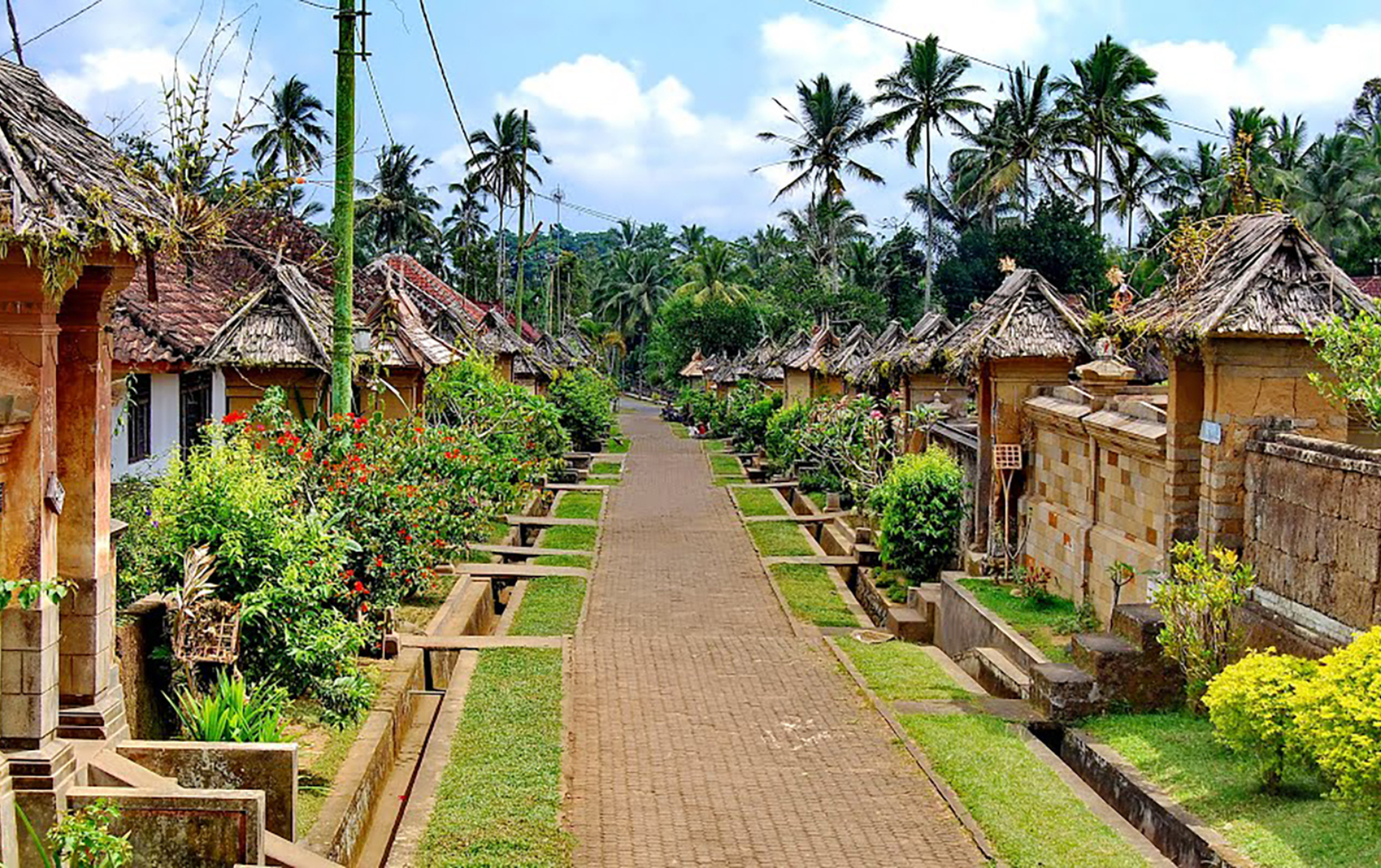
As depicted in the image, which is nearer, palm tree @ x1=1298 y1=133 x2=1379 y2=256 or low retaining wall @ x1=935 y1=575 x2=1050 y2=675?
low retaining wall @ x1=935 y1=575 x2=1050 y2=675

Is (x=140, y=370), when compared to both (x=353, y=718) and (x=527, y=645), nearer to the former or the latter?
(x=527, y=645)

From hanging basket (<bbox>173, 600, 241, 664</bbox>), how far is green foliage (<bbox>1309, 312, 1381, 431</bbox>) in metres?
7.63

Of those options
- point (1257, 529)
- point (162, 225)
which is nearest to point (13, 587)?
point (162, 225)

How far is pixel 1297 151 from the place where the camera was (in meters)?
54.3

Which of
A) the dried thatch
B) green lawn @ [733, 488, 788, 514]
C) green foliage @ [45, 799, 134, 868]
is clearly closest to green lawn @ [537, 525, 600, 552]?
green lawn @ [733, 488, 788, 514]

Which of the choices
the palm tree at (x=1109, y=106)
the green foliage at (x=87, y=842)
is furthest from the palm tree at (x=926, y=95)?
the green foliage at (x=87, y=842)

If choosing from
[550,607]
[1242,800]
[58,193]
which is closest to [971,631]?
[550,607]

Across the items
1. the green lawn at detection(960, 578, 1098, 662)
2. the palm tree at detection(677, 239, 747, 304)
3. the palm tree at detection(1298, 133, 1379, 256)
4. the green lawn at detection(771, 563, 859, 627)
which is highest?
the palm tree at detection(1298, 133, 1379, 256)

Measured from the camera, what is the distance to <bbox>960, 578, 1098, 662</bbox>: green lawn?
13422mm

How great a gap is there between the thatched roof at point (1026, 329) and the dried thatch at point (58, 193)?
445 inches

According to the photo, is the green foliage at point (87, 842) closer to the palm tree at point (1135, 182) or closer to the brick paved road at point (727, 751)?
the brick paved road at point (727, 751)

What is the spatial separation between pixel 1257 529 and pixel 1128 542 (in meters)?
2.73

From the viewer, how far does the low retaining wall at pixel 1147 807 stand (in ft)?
25.5

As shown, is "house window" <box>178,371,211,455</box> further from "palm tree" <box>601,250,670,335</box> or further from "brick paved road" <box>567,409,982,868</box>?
"palm tree" <box>601,250,670,335</box>
